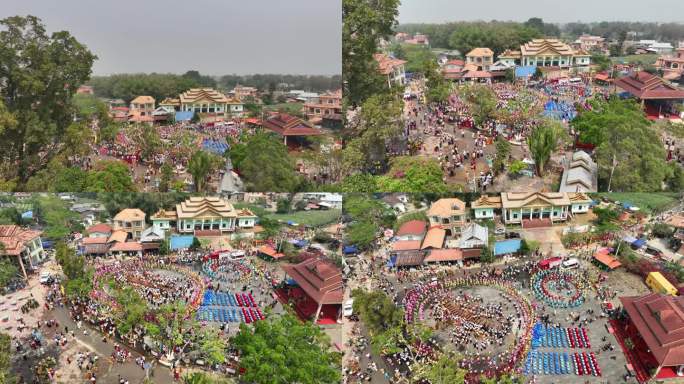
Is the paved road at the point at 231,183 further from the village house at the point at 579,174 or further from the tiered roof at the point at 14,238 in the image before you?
the village house at the point at 579,174

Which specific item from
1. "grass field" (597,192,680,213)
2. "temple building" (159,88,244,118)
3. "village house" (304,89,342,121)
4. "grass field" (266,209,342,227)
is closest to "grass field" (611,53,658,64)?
"grass field" (597,192,680,213)

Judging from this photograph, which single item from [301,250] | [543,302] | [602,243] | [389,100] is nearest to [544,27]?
[389,100]

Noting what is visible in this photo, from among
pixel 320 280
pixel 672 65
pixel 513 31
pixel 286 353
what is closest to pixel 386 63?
pixel 513 31

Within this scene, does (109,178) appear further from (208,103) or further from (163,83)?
(208,103)

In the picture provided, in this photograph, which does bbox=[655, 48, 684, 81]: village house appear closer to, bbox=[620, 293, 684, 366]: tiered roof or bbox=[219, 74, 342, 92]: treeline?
bbox=[620, 293, 684, 366]: tiered roof

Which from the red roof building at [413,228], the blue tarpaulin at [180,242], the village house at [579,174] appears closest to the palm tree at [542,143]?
the village house at [579,174]

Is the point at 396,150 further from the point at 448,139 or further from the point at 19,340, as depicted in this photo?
the point at 19,340
